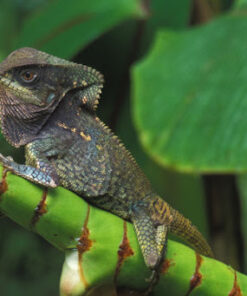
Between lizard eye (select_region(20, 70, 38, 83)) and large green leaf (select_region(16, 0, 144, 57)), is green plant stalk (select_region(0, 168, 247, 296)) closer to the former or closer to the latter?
lizard eye (select_region(20, 70, 38, 83))

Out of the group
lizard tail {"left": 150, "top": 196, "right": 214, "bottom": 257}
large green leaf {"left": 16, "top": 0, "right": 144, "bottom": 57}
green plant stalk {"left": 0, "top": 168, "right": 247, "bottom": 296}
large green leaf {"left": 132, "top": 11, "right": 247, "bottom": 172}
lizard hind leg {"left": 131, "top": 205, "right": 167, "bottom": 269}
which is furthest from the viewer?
large green leaf {"left": 16, "top": 0, "right": 144, "bottom": 57}

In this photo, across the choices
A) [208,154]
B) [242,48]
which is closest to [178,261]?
[208,154]

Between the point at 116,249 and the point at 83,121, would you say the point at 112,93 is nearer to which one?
the point at 83,121

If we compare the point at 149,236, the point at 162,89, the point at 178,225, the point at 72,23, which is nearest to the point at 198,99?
the point at 162,89

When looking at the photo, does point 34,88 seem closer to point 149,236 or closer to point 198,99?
point 149,236

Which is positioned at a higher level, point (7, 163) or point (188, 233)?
point (7, 163)

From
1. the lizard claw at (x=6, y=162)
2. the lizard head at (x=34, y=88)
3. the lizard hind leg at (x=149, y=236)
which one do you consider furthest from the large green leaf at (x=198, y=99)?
the lizard claw at (x=6, y=162)

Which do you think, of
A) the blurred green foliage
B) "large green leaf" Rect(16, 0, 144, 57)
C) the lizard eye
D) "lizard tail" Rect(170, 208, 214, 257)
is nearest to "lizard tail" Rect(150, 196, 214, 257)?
"lizard tail" Rect(170, 208, 214, 257)
